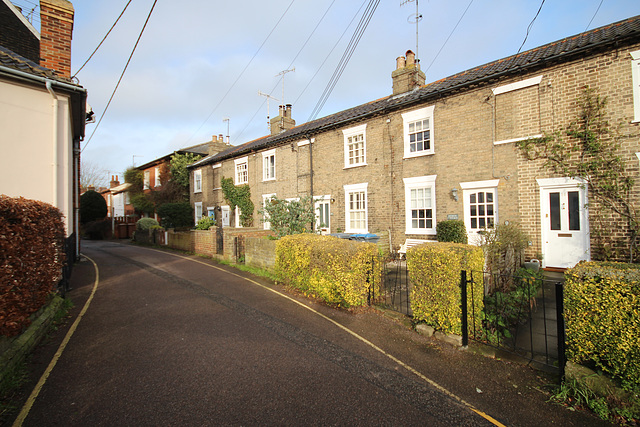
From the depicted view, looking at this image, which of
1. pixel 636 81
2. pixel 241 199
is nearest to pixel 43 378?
pixel 636 81

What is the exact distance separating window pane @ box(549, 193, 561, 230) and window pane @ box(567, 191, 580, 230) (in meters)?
0.28

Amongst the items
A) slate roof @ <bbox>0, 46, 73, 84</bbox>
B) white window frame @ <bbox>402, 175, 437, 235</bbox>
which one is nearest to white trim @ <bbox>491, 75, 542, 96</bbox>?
white window frame @ <bbox>402, 175, 437, 235</bbox>

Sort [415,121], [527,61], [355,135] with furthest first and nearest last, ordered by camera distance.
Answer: [355,135], [415,121], [527,61]

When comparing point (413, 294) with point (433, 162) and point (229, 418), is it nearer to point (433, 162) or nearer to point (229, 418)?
point (229, 418)

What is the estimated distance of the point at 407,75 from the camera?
14.2 metres

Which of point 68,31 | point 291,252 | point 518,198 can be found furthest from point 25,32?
point 518,198

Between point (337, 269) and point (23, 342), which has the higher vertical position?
point (337, 269)

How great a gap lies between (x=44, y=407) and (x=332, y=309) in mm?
4614

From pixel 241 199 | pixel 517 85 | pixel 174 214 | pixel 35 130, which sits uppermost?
pixel 517 85

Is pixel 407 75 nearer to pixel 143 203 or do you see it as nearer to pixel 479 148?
pixel 479 148

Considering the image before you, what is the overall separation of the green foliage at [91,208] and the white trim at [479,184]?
37.5 m

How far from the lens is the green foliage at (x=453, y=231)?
411 inches

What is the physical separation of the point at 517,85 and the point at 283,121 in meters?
15.5

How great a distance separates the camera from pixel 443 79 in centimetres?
1302
